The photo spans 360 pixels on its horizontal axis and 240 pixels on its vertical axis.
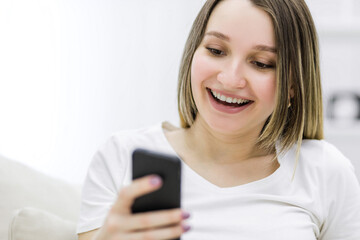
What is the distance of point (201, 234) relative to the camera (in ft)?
3.52

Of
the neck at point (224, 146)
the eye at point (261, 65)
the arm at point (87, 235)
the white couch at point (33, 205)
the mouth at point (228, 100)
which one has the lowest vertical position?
the arm at point (87, 235)

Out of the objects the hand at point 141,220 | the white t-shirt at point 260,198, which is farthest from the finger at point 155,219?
the white t-shirt at point 260,198

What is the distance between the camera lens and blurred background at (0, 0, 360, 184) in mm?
2209

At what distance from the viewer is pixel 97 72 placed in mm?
2398

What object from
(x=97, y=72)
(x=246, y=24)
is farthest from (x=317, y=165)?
(x=97, y=72)

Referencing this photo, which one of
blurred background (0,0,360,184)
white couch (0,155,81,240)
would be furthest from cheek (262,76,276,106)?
blurred background (0,0,360,184)

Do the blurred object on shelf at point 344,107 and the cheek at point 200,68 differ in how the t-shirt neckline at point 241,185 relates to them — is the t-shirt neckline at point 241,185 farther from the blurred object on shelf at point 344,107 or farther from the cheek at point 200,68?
the blurred object on shelf at point 344,107

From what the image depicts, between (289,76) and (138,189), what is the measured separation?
57 cm

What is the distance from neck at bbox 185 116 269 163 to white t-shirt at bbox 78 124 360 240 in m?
0.08

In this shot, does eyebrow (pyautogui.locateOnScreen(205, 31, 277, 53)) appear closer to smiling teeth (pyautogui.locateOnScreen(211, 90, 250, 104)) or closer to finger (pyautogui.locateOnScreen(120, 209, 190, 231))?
smiling teeth (pyautogui.locateOnScreen(211, 90, 250, 104))

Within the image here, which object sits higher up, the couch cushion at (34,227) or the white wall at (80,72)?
the white wall at (80,72)

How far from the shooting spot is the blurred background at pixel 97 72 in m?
2.21

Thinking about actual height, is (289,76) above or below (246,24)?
below

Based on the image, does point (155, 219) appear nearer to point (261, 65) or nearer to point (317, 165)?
point (261, 65)
